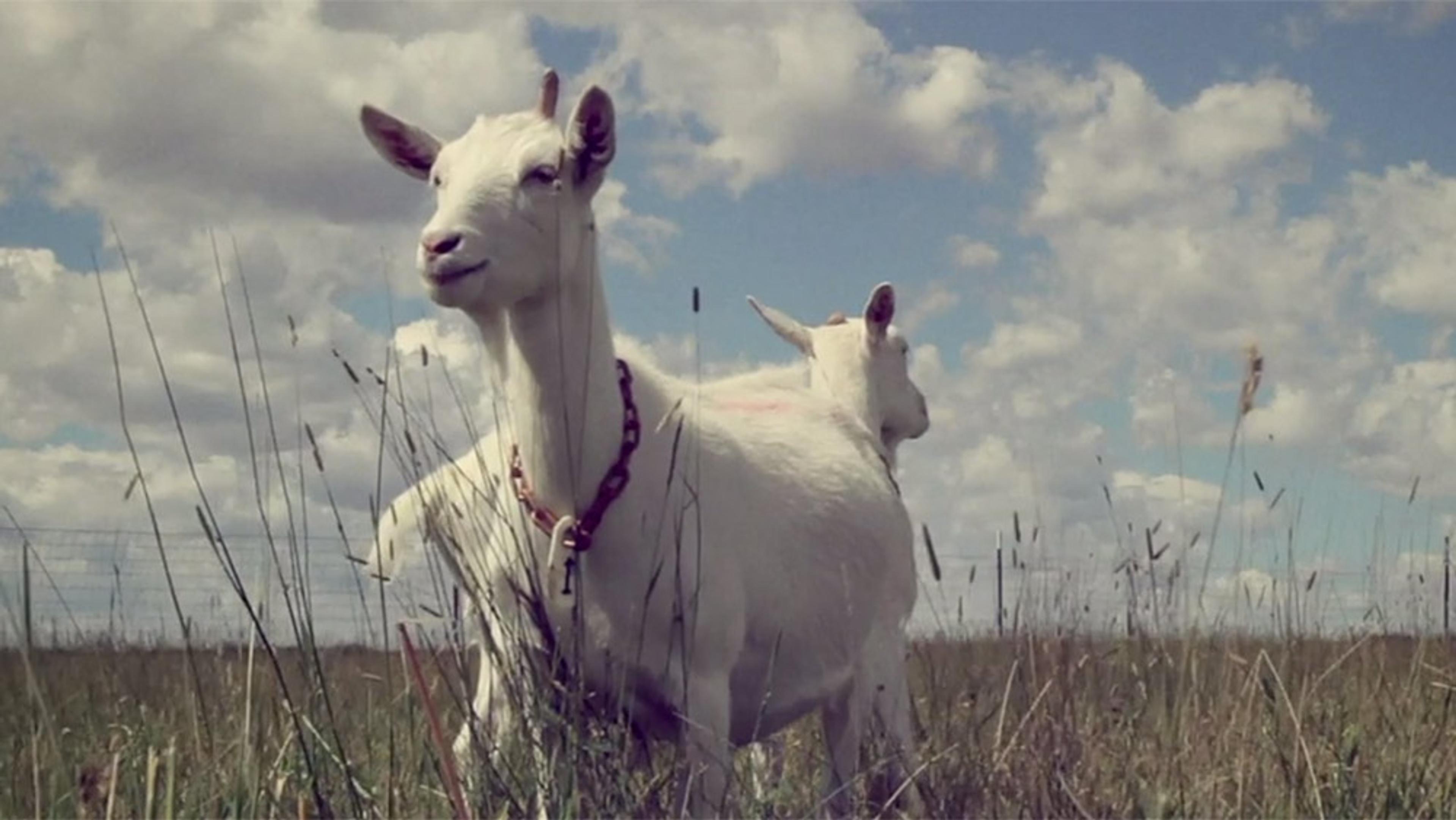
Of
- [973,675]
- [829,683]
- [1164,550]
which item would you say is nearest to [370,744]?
[829,683]

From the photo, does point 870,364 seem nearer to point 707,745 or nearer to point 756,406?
point 756,406

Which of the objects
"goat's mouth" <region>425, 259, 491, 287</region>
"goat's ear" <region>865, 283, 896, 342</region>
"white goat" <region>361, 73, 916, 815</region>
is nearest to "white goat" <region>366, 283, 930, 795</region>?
"goat's ear" <region>865, 283, 896, 342</region>

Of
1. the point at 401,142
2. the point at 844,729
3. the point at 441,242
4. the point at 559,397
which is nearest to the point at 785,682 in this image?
the point at 844,729

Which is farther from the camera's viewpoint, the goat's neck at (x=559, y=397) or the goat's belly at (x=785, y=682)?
the goat's belly at (x=785, y=682)

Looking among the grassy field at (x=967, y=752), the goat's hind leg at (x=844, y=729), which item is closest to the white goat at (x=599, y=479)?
the grassy field at (x=967, y=752)

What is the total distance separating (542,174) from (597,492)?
0.89 m

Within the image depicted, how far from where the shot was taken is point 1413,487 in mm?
6297

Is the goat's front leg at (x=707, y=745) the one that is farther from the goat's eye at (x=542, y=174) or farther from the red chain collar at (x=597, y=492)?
the goat's eye at (x=542, y=174)

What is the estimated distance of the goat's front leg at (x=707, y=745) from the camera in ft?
14.1

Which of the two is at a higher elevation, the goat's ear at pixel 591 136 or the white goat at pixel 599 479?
the goat's ear at pixel 591 136

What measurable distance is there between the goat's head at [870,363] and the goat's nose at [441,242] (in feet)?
12.8

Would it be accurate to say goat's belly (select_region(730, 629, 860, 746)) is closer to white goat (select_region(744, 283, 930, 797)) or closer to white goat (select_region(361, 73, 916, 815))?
white goat (select_region(361, 73, 916, 815))

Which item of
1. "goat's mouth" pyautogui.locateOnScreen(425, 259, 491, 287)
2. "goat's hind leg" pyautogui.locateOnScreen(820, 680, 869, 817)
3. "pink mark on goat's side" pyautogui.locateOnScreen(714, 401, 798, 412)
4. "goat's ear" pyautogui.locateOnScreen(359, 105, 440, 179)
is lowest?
"goat's hind leg" pyautogui.locateOnScreen(820, 680, 869, 817)

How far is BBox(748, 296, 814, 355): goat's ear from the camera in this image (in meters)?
8.55
